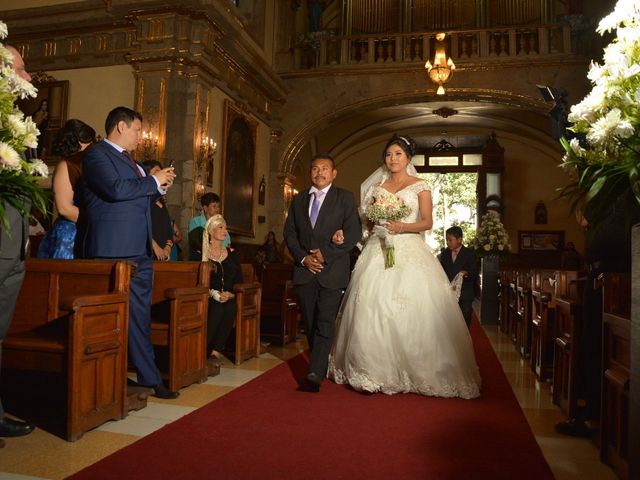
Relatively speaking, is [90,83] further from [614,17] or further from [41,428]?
[614,17]

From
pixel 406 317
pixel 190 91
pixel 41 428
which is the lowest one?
pixel 41 428

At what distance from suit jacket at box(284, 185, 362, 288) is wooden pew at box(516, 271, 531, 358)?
254cm

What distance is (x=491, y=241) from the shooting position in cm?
951

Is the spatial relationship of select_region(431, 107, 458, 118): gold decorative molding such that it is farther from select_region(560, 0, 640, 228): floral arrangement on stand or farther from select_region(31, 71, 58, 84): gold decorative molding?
select_region(560, 0, 640, 228): floral arrangement on stand

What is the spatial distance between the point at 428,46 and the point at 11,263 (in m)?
11.1

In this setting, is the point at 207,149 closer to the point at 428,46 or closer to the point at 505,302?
the point at 505,302

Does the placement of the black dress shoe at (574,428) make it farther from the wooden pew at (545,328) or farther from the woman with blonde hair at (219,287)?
the woman with blonde hair at (219,287)

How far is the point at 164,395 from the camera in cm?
363

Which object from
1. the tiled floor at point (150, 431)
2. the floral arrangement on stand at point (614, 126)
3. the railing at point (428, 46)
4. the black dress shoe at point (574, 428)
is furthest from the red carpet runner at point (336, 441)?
the railing at point (428, 46)

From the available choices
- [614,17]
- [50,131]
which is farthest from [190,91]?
[614,17]

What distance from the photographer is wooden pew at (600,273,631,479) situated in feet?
7.51

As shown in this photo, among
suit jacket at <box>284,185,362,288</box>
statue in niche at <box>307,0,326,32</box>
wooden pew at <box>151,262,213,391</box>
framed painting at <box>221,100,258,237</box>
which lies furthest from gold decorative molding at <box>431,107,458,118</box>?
wooden pew at <box>151,262,213,391</box>

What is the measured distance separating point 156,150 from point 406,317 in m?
5.85

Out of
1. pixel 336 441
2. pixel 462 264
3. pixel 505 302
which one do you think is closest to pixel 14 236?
pixel 336 441
